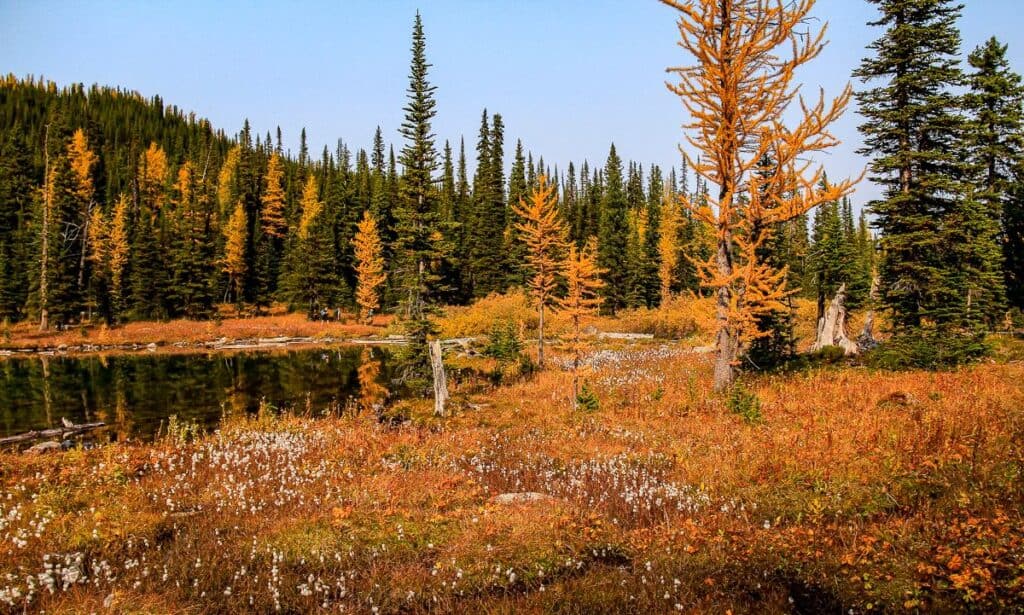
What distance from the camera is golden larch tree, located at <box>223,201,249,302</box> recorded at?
6650 centimetres

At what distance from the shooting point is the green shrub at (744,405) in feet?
40.3

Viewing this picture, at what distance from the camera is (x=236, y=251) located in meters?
66.7

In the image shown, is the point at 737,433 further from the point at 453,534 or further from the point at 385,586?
the point at 385,586

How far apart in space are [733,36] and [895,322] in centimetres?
1251

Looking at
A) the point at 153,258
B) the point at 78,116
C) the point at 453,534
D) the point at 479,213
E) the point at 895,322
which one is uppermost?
the point at 78,116

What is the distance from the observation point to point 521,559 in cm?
619

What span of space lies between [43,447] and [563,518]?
1497 centimetres

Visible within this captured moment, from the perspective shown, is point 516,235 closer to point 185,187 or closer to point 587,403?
point 587,403

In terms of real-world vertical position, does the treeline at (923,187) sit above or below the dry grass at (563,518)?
above

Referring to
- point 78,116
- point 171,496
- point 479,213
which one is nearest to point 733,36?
point 171,496

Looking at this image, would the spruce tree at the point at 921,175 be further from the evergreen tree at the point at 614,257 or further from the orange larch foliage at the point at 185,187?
the orange larch foliage at the point at 185,187

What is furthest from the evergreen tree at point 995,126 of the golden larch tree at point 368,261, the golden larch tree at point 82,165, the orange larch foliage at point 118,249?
the golden larch tree at point 82,165

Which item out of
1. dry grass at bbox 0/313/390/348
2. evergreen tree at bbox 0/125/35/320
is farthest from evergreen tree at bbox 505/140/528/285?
evergreen tree at bbox 0/125/35/320

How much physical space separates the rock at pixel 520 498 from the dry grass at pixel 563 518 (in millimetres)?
260
